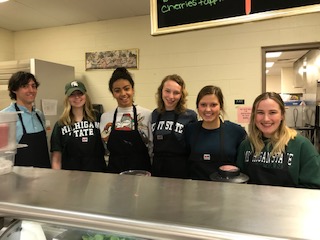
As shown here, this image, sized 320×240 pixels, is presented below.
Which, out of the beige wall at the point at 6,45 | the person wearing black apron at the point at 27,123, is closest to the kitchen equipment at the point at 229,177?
the person wearing black apron at the point at 27,123

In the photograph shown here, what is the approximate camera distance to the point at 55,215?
28.9 inches

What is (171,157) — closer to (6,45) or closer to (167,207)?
(167,207)

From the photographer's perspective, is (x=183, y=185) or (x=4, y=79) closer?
(x=183, y=185)

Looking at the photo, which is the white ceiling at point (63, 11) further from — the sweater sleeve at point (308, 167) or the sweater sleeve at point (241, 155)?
the sweater sleeve at point (308, 167)

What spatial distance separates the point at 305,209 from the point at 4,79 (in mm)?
3681

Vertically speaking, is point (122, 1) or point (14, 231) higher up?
point (122, 1)

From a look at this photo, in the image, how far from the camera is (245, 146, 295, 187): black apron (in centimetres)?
151

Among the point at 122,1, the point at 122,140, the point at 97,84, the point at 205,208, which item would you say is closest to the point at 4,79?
the point at 97,84

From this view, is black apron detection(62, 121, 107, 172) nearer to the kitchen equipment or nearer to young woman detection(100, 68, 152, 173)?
young woman detection(100, 68, 152, 173)

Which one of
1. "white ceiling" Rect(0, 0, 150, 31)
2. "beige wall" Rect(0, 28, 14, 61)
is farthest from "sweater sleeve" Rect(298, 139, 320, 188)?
"beige wall" Rect(0, 28, 14, 61)

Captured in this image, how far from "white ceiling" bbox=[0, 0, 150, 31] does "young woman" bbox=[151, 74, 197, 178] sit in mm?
1729

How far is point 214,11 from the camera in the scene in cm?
146

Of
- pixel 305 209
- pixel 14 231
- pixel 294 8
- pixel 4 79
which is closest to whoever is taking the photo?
pixel 305 209

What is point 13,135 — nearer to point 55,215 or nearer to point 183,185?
point 55,215
